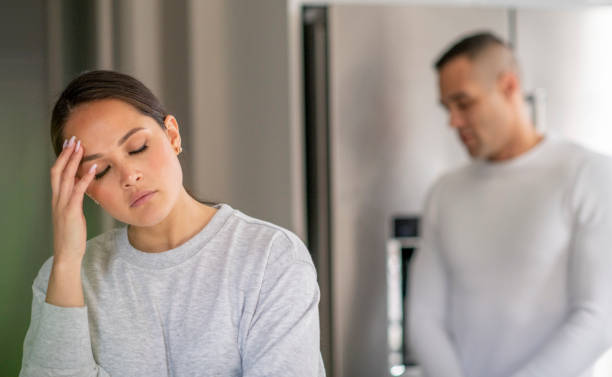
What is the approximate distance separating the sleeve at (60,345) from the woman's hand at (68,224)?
0.4 inches

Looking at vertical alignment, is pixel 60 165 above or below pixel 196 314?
above

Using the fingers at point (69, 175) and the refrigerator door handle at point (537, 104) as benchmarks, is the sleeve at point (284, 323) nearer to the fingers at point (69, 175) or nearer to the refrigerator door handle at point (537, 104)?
the fingers at point (69, 175)

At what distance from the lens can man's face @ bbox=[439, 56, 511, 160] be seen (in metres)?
1.04

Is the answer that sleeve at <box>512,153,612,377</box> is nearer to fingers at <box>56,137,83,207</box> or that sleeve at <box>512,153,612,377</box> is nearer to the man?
the man

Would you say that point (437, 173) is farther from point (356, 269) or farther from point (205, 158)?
point (205, 158)

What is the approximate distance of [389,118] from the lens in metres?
1.20

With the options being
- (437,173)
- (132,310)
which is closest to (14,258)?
(132,310)

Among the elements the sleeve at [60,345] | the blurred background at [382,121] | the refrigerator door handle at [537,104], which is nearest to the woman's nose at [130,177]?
the sleeve at [60,345]

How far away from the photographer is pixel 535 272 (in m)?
0.98

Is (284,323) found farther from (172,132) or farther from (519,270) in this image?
(519,270)

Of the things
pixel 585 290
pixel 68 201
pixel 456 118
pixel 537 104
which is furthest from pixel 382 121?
pixel 68 201

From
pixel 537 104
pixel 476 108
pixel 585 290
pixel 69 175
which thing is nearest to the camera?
pixel 69 175

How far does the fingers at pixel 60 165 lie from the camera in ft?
1.58

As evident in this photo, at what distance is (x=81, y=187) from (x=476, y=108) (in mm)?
756
